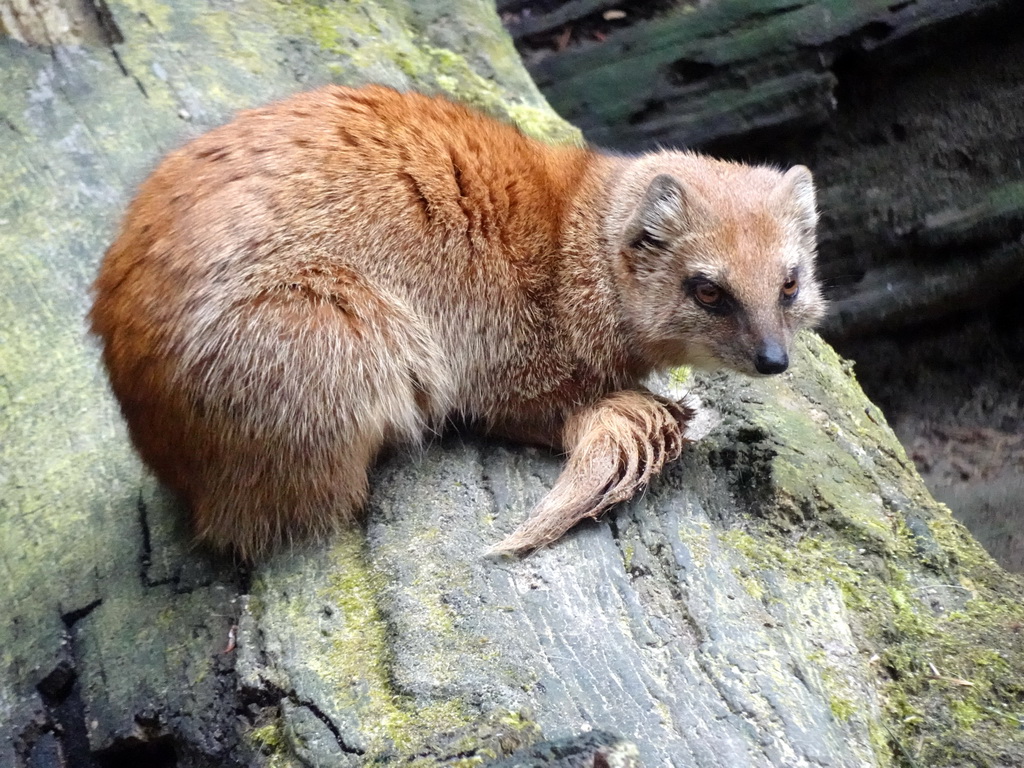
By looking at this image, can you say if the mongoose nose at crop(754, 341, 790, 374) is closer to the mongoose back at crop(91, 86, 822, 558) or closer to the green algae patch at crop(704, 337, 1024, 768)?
the mongoose back at crop(91, 86, 822, 558)

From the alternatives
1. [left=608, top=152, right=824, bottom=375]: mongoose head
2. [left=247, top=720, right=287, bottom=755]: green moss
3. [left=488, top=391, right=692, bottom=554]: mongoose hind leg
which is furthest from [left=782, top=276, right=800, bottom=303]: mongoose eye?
[left=247, top=720, right=287, bottom=755]: green moss

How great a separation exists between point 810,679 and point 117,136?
403 centimetres

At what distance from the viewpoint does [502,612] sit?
275 centimetres

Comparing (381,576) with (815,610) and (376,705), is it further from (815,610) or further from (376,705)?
(815,610)

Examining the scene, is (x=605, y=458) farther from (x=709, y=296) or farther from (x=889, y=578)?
(x=889, y=578)

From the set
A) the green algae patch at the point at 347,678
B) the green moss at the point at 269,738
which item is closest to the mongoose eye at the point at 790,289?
the green algae patch at the point at 347,678

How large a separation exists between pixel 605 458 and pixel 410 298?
35.7 inches

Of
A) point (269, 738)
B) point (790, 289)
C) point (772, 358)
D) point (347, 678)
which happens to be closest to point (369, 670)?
point (347, 678)

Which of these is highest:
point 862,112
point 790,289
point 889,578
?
point 790,289

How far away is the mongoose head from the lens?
11.5 ft

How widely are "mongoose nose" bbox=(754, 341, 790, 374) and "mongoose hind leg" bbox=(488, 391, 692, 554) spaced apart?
0.35 meters

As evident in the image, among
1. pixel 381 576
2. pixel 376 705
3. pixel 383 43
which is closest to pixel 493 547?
pixel 381 576

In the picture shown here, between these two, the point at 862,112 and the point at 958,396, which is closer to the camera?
the point at 862,112

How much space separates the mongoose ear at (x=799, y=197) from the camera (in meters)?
3.71
